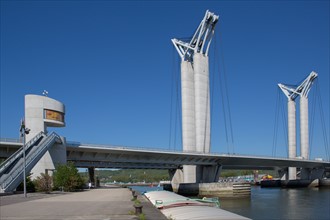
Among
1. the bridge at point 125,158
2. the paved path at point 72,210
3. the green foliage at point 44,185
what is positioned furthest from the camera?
the bridge at point 125,158

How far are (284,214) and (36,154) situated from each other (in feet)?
86.7

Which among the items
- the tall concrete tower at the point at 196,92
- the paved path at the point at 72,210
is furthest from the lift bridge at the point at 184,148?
the paved path at the point at 72,210

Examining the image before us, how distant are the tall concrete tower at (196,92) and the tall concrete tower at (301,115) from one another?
39973 millimetres

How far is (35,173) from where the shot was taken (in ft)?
166

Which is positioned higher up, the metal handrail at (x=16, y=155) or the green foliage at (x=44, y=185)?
the metal handrail at (x=16, y=155)

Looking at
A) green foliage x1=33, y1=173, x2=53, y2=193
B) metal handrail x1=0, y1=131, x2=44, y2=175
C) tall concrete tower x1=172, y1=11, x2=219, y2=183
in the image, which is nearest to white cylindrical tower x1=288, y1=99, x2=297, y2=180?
tall concrete tower x1=172, y1=11, x2=219, y2=183

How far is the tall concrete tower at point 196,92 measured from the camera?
83.4 meters

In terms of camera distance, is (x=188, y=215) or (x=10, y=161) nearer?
(x=188, y=215)

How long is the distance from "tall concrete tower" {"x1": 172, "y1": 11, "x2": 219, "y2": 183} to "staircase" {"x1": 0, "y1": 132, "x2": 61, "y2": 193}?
35220mm

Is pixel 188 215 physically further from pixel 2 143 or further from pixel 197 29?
pixel 197 29

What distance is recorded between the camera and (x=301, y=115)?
118750mm

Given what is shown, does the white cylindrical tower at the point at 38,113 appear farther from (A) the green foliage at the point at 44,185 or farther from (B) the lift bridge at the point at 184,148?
(A) the green foliage at the point at 44,185

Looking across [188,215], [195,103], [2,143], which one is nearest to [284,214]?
[188,215]

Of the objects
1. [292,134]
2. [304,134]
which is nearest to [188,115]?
[292,134]
